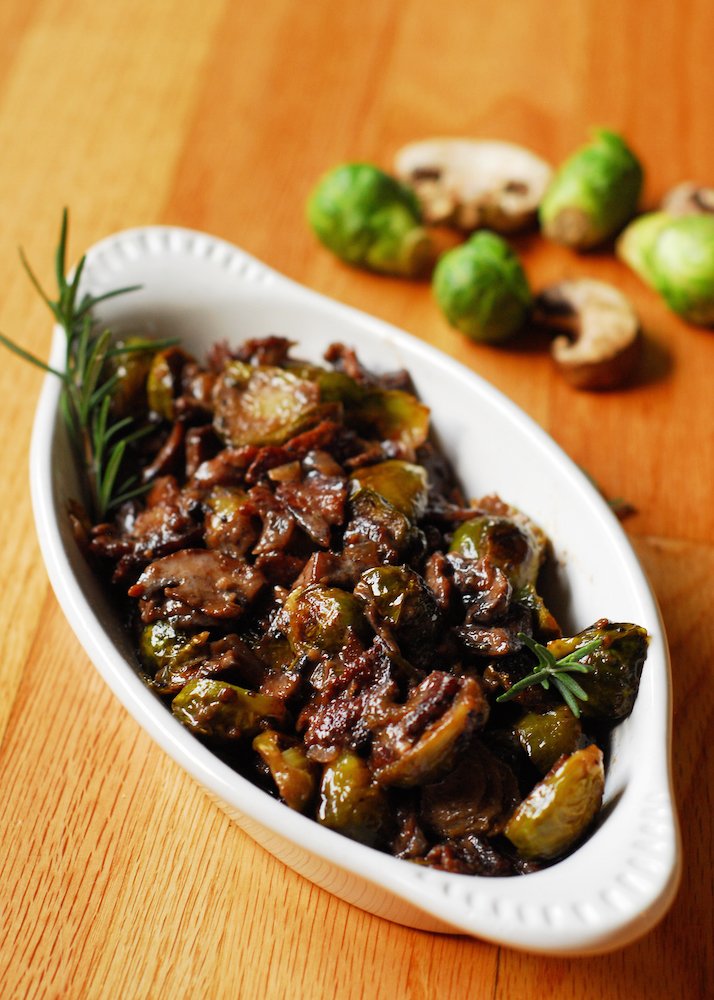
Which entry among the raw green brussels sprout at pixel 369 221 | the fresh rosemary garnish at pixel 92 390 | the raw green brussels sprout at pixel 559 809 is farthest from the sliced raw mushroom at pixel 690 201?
the raw green brussels sprout at pixel 559 809

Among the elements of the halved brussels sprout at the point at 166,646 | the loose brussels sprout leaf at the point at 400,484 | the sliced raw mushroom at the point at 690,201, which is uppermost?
the sliced raw mushroom at the point at 690,201

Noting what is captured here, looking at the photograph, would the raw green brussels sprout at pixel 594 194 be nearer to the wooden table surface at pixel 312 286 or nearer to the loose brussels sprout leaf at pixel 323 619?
the wooden table surface at pixel 312 286

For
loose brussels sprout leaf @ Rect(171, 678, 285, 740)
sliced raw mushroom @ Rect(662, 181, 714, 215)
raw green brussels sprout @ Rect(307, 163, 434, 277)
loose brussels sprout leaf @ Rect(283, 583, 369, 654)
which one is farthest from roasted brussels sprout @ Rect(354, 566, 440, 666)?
sliced raw mushroom @ Rect(662, 181, 714, 215)

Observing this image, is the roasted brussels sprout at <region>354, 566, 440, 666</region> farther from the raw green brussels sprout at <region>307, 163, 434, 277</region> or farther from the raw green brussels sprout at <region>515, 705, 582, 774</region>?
the raw green brussels sprout at <region>307, 163, 434, 277</region>

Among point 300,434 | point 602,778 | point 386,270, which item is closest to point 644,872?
point 602,778

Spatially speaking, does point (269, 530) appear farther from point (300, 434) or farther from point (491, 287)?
point (491, 287)
